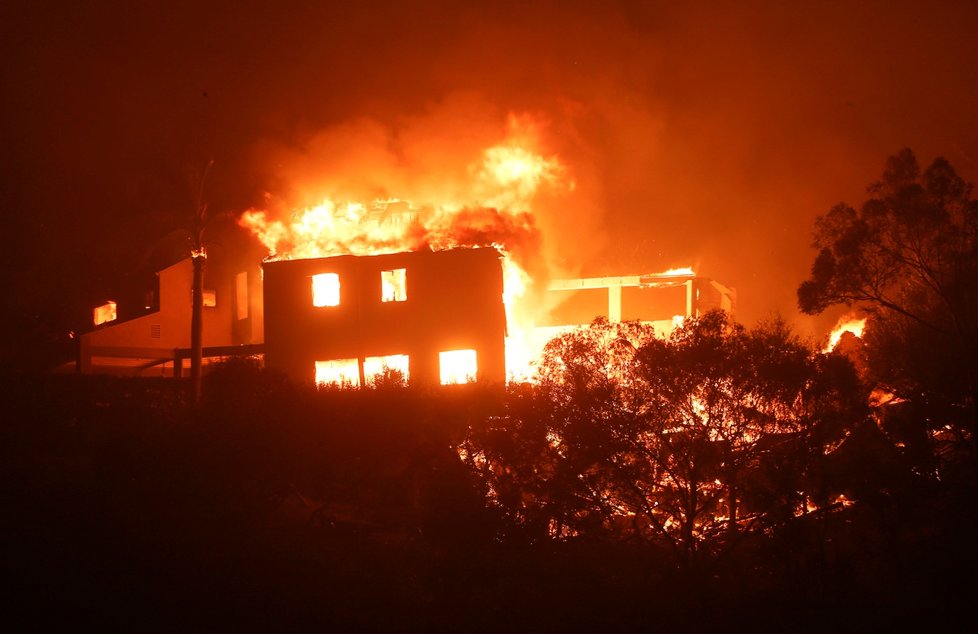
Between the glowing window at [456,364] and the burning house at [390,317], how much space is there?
4cm

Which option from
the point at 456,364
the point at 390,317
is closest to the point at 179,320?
the point at 390,317

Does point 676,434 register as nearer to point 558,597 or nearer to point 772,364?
point 772,364

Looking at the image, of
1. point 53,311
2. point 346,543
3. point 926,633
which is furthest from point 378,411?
point 53,311

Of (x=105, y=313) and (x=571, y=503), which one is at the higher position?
(x=105, y=313)

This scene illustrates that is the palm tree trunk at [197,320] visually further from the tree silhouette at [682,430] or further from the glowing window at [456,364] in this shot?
the tree silhouette at [682,430]

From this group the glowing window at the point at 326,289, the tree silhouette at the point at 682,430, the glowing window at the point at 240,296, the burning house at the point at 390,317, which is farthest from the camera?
the glowing window at the point at 240,296

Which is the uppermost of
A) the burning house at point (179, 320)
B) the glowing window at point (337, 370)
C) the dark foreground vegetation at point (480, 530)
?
the burning house at point (179, 320)

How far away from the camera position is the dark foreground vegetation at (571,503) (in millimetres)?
21016

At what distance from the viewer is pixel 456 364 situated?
33281mm

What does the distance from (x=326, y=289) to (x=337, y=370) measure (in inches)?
129

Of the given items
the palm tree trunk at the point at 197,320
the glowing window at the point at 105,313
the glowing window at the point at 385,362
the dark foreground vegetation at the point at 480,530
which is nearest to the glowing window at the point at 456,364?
the glowing window at the point at 385,362

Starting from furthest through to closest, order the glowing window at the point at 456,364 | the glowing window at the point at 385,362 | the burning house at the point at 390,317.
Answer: the glowing window at the point at 385,362 → the burning house at the point at 390,317 → the glowing window at the point at 456,364

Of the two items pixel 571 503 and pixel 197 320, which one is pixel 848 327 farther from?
pixel 197 320

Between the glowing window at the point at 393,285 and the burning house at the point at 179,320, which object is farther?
the burning house at the point at 179,320
